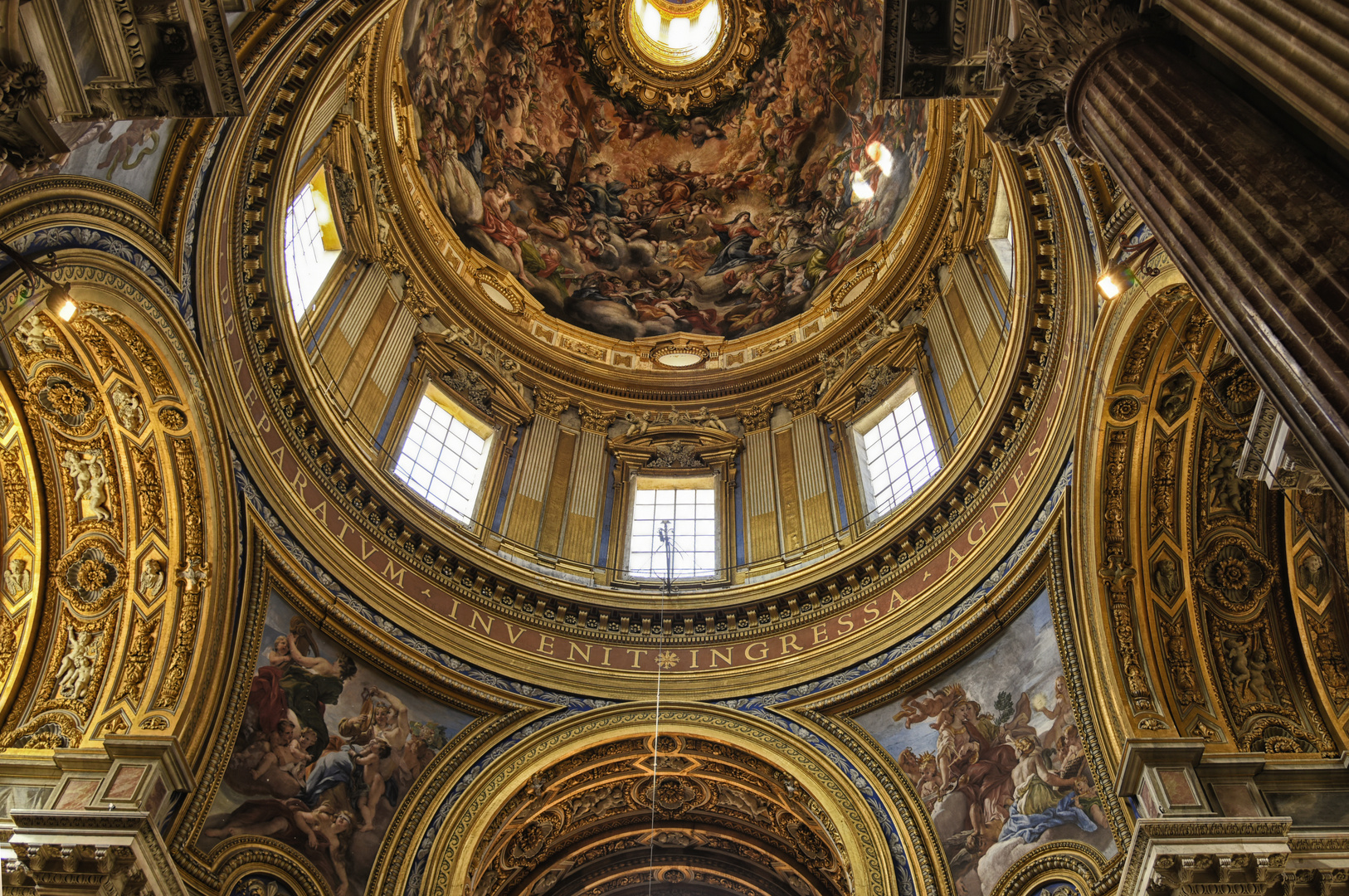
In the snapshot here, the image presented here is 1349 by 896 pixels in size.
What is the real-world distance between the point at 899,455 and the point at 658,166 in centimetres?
1220

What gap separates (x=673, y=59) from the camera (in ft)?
94.9

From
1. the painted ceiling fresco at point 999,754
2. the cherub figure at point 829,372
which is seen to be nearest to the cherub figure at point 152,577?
the painted ceiling fresco at point 999,754

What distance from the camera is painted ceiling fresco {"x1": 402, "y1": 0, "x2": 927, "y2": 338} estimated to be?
23750 mm

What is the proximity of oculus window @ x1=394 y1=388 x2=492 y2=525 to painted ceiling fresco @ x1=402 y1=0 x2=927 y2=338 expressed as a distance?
496 centimetres

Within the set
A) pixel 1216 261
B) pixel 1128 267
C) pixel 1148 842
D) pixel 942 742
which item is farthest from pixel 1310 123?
pixel 942 742

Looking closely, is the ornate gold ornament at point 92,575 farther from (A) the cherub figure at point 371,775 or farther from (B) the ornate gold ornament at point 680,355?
Result: (B) the ornate gold ornament at point 680,355

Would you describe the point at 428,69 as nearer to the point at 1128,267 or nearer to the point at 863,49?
the point at 863,49

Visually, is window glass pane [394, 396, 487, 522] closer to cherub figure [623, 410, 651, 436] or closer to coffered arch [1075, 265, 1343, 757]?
cherub figure [623, 410, 651, 436]

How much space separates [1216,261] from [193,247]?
11597mm

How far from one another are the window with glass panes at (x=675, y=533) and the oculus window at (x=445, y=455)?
10.4 ft

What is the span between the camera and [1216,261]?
19.6 feet

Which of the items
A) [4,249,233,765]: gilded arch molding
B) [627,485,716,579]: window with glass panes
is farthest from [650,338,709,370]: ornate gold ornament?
[4,249,233,765]: gilded arch molding

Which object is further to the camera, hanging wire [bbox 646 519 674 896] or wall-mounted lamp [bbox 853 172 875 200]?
wall-mounted lamp [bbox 853 172 875 200]

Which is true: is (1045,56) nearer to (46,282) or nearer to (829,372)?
(46,282)
